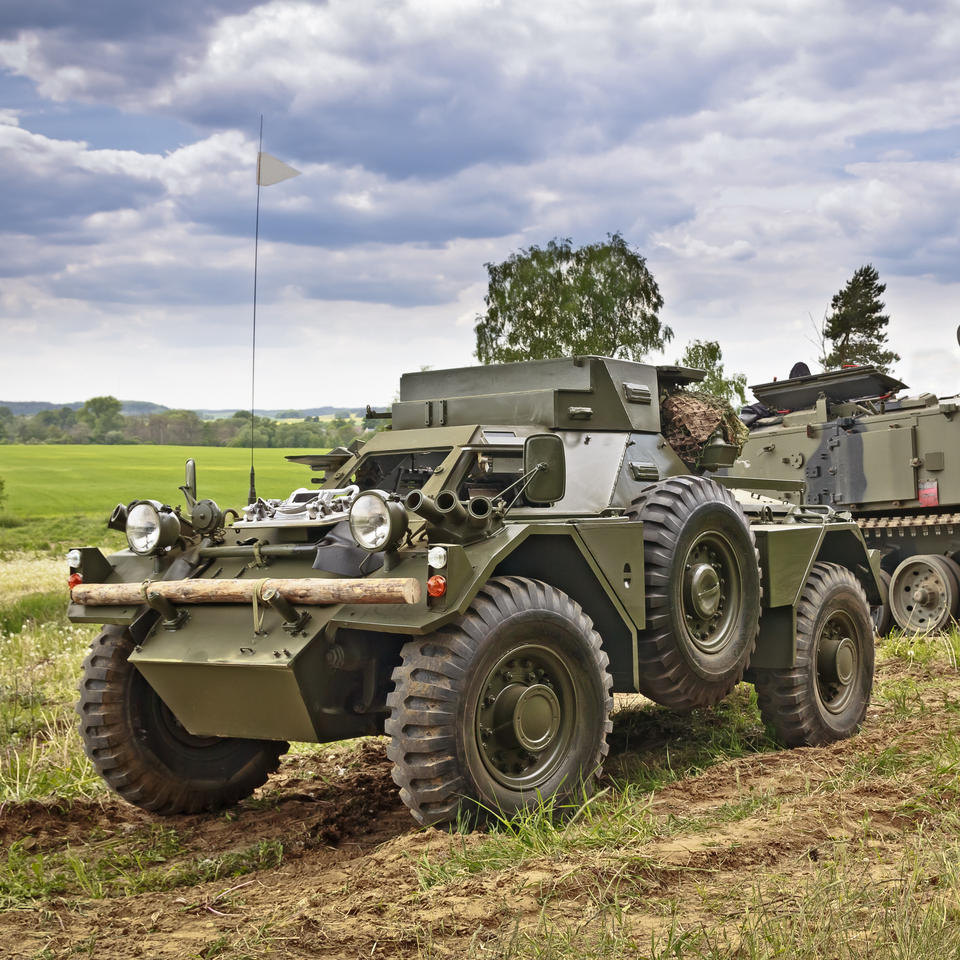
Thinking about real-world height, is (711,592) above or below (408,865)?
above

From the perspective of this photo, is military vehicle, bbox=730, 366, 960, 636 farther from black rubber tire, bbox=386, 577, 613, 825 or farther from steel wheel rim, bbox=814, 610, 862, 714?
black rubber tire, bbox=386, 577, 613, 825

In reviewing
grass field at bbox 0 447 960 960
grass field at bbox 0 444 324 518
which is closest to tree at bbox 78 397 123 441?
grass field at bbox 0 444 324 518

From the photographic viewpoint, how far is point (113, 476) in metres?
47.3

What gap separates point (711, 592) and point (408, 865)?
A: 103 inches

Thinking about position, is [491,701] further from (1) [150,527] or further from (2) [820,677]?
(2) [820,677]

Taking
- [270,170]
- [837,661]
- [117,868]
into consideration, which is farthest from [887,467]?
[117,868]

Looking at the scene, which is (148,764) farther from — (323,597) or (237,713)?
Answer: (323,597)

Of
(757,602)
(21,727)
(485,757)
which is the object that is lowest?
(21,727)

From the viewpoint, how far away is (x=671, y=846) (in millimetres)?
4824

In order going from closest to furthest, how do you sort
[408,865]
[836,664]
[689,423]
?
[408,865] → [836,664] → [689,423]

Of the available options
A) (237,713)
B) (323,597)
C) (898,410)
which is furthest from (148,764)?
(898,410)

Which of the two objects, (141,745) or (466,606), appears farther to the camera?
(141,745)

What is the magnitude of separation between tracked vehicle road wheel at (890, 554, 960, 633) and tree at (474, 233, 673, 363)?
15828 mm

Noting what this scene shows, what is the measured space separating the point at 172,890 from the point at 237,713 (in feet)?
2.75
